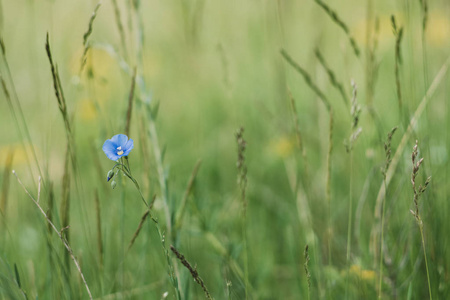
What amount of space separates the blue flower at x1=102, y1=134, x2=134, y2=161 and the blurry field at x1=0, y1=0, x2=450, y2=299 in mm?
237

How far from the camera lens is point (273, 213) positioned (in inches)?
95.1

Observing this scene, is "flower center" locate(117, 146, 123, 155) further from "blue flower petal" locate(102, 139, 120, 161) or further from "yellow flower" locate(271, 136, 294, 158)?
"yellow flower" locate(271, 136, 294, 158)

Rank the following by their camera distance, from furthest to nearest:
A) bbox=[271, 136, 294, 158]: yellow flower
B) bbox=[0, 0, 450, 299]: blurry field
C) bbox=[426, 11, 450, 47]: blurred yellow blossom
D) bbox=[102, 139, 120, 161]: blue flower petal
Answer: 1. bbox=[426, 11, 450, 47]: blurred yellow blossom
2. bbox=[271, 136, 294, 158]: yellow flower
3. bbox=[0, 0, 450, 299]: blurry field
4. bbox=[102, 139, 120, 161]: blue flower petal

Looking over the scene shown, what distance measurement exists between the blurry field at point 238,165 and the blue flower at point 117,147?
24cm

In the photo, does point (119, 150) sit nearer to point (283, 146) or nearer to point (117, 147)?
point (117, 147)

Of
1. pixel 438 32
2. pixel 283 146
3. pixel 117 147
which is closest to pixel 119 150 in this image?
pixel 117 147

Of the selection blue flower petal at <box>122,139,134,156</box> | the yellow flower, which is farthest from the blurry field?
blue flower petal at <box>122,139,134,156</box>

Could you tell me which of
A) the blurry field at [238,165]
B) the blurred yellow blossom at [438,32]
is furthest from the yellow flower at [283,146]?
the blurred yellow blossom at [438,32]

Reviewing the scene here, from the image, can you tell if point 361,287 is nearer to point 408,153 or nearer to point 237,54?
point 408,153

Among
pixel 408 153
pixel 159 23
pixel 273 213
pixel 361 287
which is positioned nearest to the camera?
pixel 361 287

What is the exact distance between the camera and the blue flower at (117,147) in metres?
1.09

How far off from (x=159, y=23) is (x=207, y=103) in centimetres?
225

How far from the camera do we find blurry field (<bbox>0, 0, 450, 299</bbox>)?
5.02ft

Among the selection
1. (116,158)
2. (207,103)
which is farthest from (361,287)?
(207,103)
